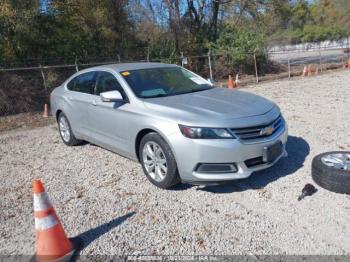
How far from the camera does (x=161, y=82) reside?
4.65 meters

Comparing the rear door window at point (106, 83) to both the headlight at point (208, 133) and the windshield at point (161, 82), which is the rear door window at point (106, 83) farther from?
the headlight at point (208, 133)

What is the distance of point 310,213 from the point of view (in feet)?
10.9

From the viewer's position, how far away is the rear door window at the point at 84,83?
5259mm

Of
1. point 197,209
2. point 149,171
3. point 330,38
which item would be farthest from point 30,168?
point 330,38

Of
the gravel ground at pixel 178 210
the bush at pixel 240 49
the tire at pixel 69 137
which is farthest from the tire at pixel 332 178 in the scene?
the bush at pixel 240 49

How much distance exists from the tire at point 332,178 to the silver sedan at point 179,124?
491mm

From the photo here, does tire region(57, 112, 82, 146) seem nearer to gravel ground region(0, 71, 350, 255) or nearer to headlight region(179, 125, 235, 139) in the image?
gravel ground region(0, 71, 350, 255)

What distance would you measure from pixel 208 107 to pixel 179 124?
477mm

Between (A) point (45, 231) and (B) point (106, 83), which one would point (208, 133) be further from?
(B) point (106, 83)

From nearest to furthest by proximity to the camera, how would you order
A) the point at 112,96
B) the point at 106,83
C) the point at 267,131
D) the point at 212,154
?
the point at 212,154 < the point at 267,131 < the point at 112,96 < the point at 106,83

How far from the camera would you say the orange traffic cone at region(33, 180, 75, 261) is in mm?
2830

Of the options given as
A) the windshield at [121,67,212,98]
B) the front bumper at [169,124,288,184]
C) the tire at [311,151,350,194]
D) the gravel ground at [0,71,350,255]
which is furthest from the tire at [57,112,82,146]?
the tire at [311,151,350,194]

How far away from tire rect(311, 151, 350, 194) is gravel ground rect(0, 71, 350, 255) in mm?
104

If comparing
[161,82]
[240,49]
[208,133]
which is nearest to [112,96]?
[161,82]
